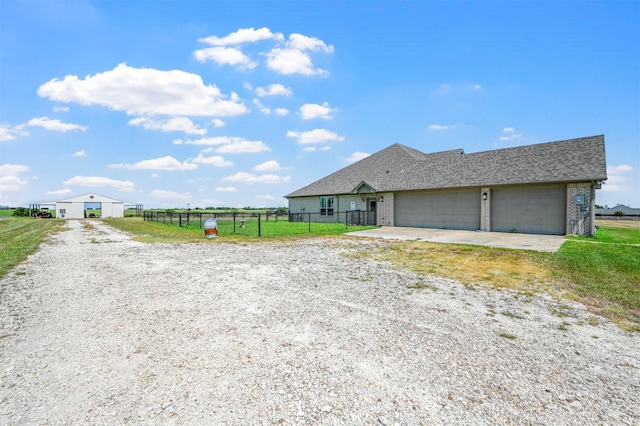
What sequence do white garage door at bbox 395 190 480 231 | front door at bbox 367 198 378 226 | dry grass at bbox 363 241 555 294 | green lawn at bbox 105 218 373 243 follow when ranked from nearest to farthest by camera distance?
dry grass at bbox 363 241 555 294 < green lawn at bbox 105 218 373 243 < white garage door at bbox 395 190 480 231 < front door at bbox 367 198 378 226

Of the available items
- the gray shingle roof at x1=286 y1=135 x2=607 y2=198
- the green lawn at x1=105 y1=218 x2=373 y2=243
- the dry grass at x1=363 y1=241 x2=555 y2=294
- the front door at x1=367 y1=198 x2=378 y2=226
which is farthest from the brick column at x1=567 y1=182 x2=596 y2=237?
the front door at x1=367 y1=198 x2=378 y2=226

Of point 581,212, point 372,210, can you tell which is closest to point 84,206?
point 372,210

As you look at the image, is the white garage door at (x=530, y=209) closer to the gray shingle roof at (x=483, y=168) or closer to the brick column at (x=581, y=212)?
the brick column at (x=581, y=212)

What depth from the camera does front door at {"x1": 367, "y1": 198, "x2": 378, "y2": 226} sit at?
78.9 ft

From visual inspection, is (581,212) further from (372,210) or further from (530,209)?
(372,210)

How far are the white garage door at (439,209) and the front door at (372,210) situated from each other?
79.5 inches

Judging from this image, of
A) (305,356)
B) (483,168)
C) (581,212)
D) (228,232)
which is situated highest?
(483,168)

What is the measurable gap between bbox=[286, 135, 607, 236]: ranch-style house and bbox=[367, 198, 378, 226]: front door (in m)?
0.08

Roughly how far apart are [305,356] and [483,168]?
19.8 m

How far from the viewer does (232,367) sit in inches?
124

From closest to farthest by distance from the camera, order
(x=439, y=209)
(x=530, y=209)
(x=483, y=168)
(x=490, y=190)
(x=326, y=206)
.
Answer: (x=530, y=209), (x=490, y=190), (x=483, y=168), (x=439, y=209), (x=326, y=206)

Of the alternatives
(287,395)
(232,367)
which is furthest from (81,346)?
(287,395)

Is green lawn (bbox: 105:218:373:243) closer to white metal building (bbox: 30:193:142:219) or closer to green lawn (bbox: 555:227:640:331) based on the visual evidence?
green lawn (bbox: 555:227:640:331)

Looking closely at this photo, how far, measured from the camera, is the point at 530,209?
16.8 meters
